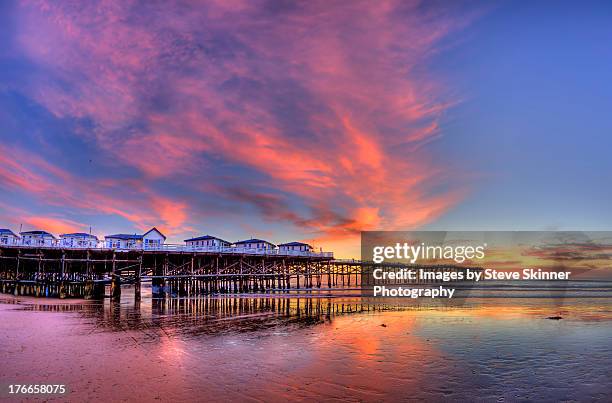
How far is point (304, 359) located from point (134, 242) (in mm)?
51503

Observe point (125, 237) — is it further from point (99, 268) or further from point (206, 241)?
point (206, 241)

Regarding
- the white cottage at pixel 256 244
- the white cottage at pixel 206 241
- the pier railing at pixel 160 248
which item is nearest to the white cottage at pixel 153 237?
the white cottage at pixel 206 241

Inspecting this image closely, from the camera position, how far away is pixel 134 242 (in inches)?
2354

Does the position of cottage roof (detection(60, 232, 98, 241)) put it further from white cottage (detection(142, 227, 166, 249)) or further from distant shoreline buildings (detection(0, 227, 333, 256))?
white cottage (detection(142, 227, 166, 249))

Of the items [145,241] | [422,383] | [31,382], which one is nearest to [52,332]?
[31,382]

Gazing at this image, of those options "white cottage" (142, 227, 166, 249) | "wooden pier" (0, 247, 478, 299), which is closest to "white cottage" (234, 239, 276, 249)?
"wooden pier" (0, 247, 478, 299)

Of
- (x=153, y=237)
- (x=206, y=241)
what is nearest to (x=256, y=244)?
(x=206, y=241)

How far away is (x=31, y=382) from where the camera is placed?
11125 mm

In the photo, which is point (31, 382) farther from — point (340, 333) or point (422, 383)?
point (340, 333)

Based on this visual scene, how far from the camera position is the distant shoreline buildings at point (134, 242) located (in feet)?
142

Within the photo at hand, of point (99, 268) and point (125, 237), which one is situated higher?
point (125, 237)

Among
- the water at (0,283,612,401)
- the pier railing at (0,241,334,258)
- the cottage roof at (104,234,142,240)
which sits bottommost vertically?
the water at (0,283,612,401)

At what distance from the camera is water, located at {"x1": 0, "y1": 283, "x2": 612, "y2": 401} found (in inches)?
428

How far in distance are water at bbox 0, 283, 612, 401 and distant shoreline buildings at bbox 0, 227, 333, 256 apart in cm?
2115
